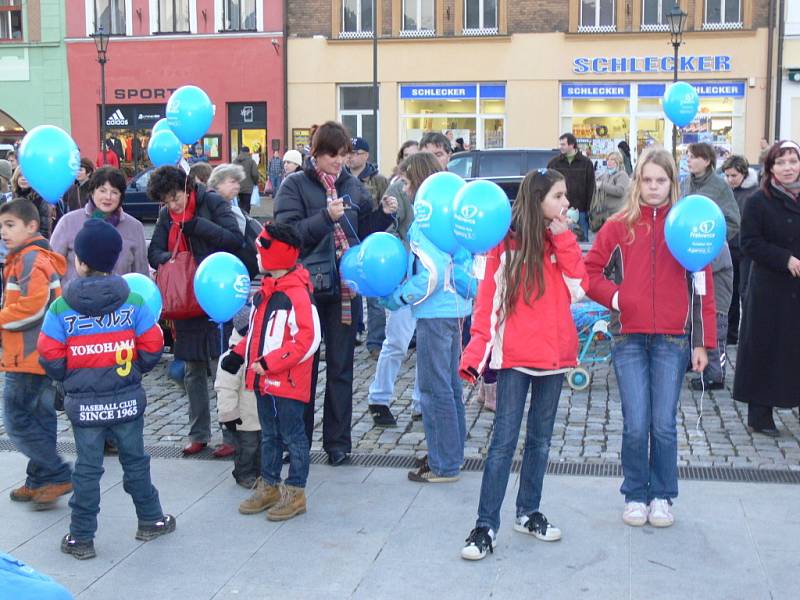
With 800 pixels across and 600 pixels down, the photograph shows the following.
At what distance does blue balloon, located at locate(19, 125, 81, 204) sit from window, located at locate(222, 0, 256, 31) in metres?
25.7

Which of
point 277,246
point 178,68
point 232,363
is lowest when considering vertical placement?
point 232,363

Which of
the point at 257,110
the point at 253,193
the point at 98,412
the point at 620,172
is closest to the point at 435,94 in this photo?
the point at 257,110

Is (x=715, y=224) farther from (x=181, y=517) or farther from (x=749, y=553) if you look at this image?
(x=181, y=517)

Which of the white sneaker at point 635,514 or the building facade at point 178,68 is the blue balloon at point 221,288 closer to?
the white sneaker at point 635,514

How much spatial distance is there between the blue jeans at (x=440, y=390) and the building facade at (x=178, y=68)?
2556cm

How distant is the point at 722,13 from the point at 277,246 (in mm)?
26407

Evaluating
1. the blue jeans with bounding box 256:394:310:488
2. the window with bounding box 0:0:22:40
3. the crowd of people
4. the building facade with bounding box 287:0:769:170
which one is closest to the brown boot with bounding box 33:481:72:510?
the crowd of people

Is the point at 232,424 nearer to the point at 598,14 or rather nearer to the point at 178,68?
the point at 598,14

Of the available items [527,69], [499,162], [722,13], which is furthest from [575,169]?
[722,13]

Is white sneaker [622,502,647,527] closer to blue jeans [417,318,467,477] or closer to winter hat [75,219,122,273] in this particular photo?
blue jeans [417,318,467,477]

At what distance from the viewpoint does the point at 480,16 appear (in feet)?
99.7

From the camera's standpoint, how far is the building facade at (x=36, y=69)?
107 ft

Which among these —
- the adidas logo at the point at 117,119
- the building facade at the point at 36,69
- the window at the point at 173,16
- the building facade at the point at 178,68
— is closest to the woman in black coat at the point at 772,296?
the building facade at the point at 178,68

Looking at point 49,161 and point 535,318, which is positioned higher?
point 49,161
